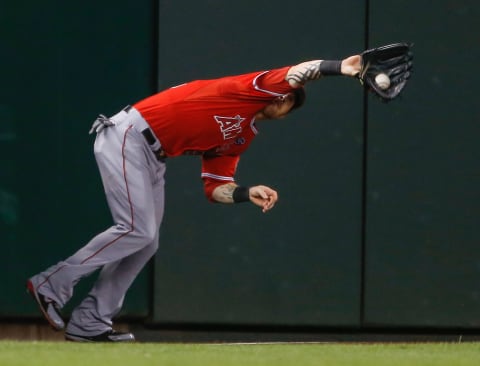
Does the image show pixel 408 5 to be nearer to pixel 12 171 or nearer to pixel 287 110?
pixel 287 110

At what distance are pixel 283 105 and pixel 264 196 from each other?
1.75 feet

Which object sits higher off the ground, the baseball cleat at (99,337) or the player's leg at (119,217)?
the player's leg at (119,217)

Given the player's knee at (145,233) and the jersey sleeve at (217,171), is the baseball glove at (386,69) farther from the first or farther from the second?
the player's knee at (145,233)

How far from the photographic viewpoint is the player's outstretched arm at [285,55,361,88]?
252 inches

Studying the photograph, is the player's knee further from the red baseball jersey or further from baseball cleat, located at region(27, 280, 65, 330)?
baseball cleat, located at region(27, 280, 65, 330)

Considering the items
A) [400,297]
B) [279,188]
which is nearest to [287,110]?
[279,188]

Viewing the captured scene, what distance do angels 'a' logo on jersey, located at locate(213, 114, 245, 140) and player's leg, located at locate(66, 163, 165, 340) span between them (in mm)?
419

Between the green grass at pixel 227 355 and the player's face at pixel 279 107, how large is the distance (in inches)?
47.3

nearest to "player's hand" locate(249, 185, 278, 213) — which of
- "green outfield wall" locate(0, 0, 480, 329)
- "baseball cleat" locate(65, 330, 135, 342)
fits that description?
"baseball cleat" locate(65, 330, 135, 342)

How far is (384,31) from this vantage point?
812 cm

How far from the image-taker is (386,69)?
6.48 metres

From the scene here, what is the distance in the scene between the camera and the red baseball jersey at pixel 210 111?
662 centimetres

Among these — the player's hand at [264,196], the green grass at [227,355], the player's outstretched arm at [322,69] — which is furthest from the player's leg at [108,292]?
the player's outstretched arm at [322,69]

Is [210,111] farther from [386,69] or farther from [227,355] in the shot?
[227,355]
